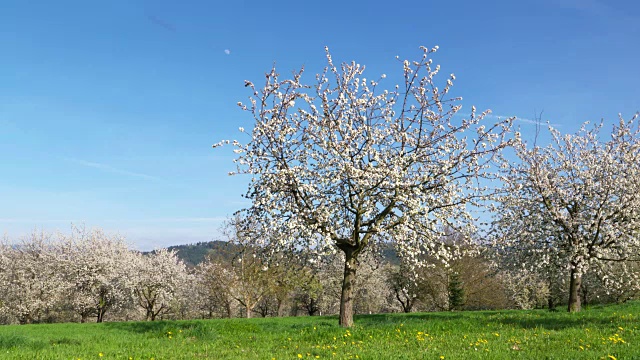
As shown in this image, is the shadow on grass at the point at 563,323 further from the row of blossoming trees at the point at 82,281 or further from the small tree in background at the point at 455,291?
the row of blossoming trees at the point at 82,281

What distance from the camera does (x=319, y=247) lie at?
17.7 m

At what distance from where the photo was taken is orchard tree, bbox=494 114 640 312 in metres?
24.4

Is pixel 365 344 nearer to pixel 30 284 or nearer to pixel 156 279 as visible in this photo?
pixel 156 279

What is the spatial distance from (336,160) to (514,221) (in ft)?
47.9

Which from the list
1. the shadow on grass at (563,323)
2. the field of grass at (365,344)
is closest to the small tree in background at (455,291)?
the shadow on grass at (563,323)

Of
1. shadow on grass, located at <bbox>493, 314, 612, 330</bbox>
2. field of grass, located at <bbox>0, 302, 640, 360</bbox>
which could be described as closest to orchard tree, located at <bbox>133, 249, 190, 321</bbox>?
field of grass, located at <bbox>0, 302, 640, 360</bbox>

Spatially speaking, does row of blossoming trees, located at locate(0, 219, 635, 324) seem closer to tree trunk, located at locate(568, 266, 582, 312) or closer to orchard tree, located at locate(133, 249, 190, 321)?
orchard tree, located at locate(133, 249, 190, 321)

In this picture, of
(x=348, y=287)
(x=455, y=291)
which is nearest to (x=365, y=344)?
(x=348, y=287)

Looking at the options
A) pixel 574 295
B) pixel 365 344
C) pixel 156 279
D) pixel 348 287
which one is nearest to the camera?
pixel 365 344

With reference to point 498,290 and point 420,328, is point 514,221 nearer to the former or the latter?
point 420,328

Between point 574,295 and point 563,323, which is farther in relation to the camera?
point 574,295

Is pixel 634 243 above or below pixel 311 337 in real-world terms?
above

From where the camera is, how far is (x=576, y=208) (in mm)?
26266

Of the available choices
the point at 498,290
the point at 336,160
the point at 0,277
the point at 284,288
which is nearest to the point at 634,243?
the point at 336,160
